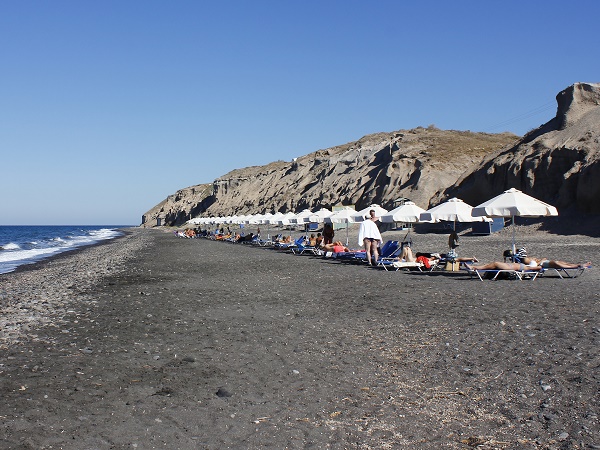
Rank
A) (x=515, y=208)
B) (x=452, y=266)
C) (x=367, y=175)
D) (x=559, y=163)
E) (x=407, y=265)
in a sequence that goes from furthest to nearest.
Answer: (x=367, y=175), (x=559, y=163), (x=407, y=265), (x=452, y=266), (x=515, y=208)

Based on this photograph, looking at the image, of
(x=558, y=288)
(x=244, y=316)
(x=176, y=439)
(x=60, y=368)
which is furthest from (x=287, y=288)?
(x=176, y=439)

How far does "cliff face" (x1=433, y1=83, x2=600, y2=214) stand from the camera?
1174 inches

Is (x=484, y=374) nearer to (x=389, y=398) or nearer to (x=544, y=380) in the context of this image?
(x=544, y=380)

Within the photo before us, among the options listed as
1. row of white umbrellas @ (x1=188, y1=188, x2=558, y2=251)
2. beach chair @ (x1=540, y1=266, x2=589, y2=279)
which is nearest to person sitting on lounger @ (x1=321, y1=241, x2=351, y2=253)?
row of white umbrellas @ (x1=188, y1=188, x2=558, y2=251)

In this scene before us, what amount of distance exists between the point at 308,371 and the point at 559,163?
31.3 metres

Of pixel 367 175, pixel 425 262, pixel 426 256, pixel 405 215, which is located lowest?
pixel 425 262

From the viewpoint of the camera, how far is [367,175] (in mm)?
61750

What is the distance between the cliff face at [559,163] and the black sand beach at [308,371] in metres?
20.9

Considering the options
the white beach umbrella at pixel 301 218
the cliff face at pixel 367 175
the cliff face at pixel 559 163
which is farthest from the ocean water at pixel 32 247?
the cliff face at pixel 559 163

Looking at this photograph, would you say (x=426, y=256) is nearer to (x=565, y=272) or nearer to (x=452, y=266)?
(x=452, y=266)

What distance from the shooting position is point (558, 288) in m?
11.1

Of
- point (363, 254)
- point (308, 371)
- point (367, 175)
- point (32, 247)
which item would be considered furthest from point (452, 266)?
point (367, 175)

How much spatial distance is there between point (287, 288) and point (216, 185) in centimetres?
10475

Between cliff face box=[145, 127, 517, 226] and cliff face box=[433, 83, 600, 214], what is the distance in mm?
5669
